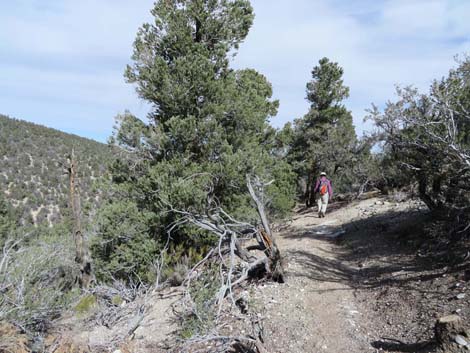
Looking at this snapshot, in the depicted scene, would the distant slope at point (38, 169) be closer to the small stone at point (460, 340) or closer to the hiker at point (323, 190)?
the hiker at point (323, 190)

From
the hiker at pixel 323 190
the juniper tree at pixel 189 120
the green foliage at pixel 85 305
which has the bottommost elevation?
the green foliage at pixel 85 305

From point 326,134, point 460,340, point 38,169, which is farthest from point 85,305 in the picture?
point 38,169

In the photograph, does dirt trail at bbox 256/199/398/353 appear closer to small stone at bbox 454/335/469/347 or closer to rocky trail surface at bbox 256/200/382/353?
rocky trail surface at bbox 256/200/382/353

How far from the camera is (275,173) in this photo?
12.6 meters

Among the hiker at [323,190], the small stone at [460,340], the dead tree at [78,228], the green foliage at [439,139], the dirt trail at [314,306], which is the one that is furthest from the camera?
the hiker at [323,190]

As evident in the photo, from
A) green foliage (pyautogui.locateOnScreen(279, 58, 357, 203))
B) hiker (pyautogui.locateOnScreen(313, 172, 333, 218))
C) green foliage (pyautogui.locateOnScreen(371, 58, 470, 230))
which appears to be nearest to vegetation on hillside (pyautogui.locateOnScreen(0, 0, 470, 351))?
green foliage (pyautogui.locateOnScreen(371, 58, 470, 230))

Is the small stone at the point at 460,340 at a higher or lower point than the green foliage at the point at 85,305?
higher

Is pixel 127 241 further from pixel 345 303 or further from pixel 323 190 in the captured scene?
pixel 323 190

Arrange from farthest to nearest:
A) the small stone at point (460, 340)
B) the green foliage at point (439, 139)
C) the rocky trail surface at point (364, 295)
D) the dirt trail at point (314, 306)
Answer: the green foliage at point (439, 139) → the dirt trail at point (314, 306) → the rocky trail surface at point (364, 295) → the small stone at point (460, 340)

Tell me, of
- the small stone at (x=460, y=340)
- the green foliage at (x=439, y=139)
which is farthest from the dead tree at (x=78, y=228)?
the small stone at (x=460, y=340)

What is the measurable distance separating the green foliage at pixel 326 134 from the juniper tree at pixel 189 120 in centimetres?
828

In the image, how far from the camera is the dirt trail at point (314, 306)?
16.3ft

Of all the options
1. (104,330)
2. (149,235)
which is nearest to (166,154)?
(149,235)

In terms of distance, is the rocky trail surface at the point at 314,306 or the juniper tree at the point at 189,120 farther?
the juniper tree at the point at 189,120
